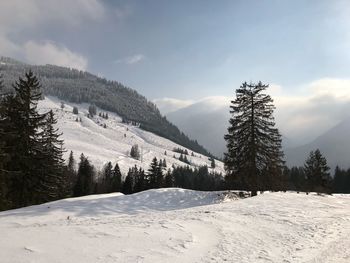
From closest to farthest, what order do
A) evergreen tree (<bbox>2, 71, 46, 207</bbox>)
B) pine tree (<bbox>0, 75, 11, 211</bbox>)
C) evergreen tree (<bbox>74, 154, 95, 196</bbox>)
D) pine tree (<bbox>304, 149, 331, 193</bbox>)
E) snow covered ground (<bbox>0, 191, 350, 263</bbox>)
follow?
snow covered ground (<bbox>0, 191, 350, 263</bbox>)
pine tree (<bbox>0, 75, 11, 211</bbox>)
evergreen tree (<bbox>2, 71, 46, 207</bbox>)
pine tree (<bbox>304, 149, 331, 193</bbox>)
evergreen tree (<bbox>74, 154, 95, 196</bbox>)

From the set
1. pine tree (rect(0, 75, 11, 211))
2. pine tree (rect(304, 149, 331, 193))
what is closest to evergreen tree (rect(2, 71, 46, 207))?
pine tree (rect(0, 75, 11, 211))

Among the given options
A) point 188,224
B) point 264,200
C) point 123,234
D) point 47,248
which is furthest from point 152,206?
point 47,248

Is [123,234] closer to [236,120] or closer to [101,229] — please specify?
[101,229]

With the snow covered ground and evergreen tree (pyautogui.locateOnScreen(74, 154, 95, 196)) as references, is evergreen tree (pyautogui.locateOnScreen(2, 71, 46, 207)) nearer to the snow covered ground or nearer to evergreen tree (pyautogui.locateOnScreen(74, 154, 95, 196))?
the snow covered ground

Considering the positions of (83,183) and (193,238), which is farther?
(83,183)

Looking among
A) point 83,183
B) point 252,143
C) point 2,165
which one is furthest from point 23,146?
point 83,183

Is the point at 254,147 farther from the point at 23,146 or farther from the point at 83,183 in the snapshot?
the point at 83,183

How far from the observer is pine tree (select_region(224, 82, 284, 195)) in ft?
108

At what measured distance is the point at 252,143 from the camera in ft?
107

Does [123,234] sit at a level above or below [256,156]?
below

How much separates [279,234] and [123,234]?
509 cm

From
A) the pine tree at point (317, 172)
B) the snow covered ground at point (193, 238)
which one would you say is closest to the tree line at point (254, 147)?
A: the snow covered ground at point (193, 238)

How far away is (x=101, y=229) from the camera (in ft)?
37.6

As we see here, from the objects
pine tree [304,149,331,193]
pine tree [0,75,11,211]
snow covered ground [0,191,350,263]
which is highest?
pine tree [304,149,331,193]
